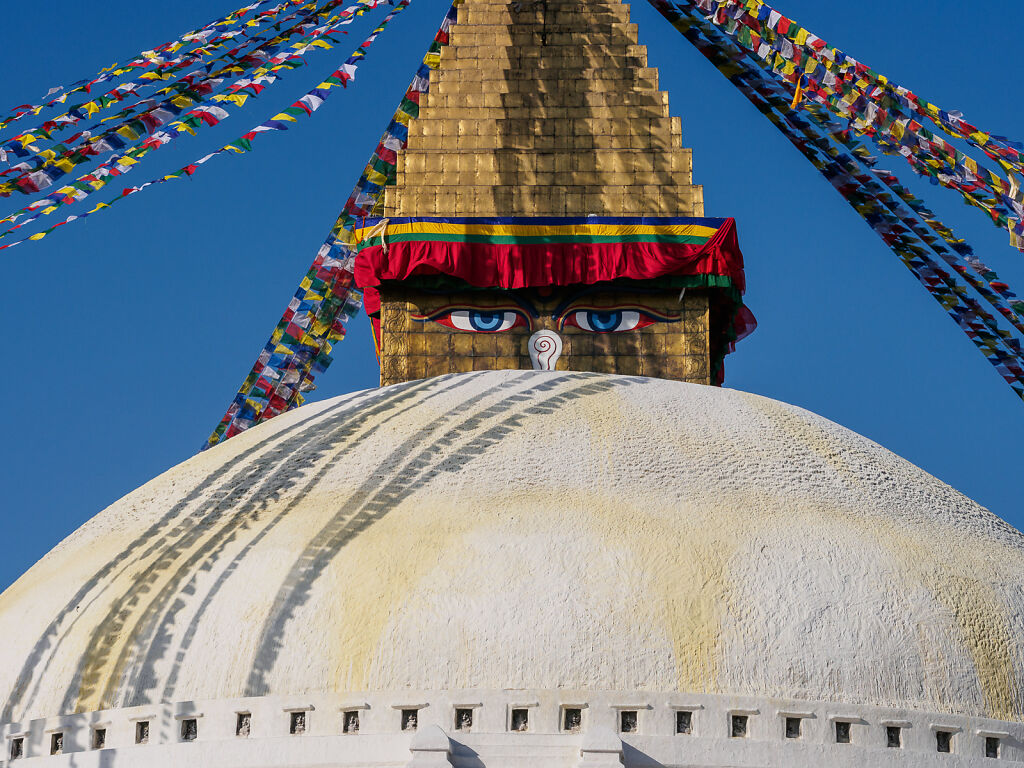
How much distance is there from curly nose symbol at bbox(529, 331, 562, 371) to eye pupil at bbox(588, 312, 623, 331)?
37 centimetres

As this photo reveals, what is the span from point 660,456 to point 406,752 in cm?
223

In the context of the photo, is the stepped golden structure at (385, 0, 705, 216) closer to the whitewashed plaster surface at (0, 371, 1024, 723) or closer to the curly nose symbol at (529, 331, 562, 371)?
the curly nose symbol at (529, 331, 562, 371)

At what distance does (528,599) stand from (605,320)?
6.57m

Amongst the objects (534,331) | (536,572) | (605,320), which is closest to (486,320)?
(534,331)

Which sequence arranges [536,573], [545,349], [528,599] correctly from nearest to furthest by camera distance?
Result: [528,599] → [536,573] → [545,349]

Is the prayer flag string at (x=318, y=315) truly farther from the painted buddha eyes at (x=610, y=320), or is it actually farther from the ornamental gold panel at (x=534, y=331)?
the painted buddha eyes at (x=610, y=320)

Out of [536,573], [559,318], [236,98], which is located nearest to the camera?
[536,573]

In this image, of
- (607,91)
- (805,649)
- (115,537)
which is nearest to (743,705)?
(805,649)

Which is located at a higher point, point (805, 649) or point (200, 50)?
point (200, 50)

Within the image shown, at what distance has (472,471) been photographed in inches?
302

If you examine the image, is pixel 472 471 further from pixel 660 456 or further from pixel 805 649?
pixel 805 649

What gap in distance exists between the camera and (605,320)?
42.8 feet

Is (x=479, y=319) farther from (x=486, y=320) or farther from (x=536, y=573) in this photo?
(x=536, y=573)

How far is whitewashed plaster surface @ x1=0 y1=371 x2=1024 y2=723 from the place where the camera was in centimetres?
659
